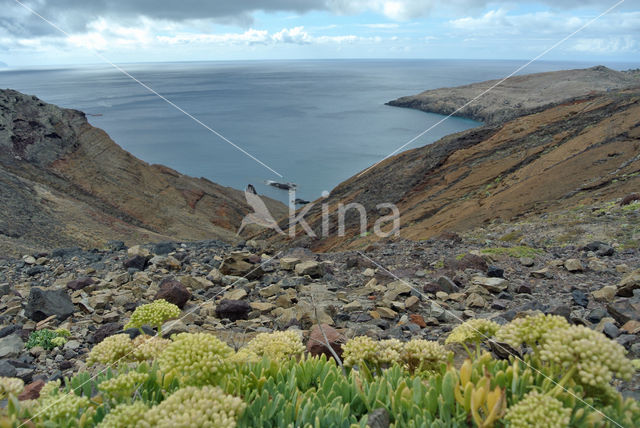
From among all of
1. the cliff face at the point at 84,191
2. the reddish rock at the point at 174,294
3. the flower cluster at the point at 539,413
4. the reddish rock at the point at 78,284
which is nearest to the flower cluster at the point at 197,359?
the flower cluster at the point at 539,413

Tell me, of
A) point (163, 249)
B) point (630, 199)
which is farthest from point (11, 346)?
point (630, 199)

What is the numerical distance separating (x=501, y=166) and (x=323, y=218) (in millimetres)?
9336

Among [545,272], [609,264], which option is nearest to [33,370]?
[545,272]

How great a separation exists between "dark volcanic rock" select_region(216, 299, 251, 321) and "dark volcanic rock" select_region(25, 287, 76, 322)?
90.9 inches

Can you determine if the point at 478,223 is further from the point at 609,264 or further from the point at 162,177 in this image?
the point at 162,177

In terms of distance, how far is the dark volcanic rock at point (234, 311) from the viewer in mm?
6465

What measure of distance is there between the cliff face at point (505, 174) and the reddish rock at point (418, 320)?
28.5 ft

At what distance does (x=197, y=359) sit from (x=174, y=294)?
492 cm

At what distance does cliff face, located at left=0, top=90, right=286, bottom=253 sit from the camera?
19.2m

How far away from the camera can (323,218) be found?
2352 cm

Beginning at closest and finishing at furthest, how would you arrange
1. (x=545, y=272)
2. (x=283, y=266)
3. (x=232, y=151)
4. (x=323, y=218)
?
(x=545, y=272)
(x=283, y=266)
(x=323, y=218)
(x=232, y=151)

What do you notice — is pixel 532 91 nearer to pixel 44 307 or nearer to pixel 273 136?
pixel 273 136

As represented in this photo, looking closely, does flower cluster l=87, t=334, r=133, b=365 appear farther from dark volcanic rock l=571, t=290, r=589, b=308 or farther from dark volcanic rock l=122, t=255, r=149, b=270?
dark volcanic rock l=122, t=255, r=149, b=270

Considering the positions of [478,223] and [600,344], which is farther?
[478,223]
